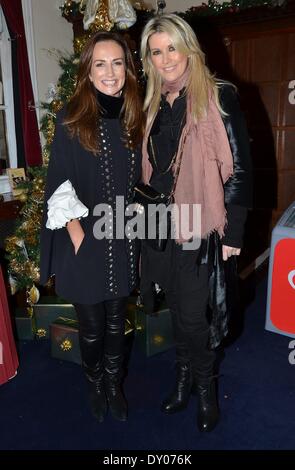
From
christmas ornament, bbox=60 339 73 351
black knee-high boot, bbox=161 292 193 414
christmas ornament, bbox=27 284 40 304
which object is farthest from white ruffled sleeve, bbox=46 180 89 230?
christmas ornament, bbox=27 284 40 304

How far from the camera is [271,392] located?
1.99m

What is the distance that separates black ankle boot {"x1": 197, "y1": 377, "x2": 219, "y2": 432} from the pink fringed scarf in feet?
2.23

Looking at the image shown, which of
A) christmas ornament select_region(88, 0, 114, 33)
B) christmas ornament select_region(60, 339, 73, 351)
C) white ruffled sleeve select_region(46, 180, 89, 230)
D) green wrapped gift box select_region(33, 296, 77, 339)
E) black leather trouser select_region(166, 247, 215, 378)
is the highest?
christmas ornament select_region(88, 0, 114, 33)

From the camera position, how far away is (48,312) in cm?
250

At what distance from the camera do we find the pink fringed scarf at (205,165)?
4.59 ft

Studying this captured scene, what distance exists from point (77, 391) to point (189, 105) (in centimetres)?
145

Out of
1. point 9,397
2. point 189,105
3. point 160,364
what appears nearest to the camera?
point 189,105

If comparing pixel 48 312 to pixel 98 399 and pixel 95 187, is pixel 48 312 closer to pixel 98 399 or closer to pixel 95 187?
pixel 98 399

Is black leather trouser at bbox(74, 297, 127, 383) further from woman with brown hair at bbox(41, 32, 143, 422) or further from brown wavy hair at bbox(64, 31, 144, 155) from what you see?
brown wavy hair at bbox(64, 31, 144, 155)

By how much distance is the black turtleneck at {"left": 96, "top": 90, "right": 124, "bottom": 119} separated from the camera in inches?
58.8

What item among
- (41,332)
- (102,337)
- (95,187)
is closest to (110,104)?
(95,187)
